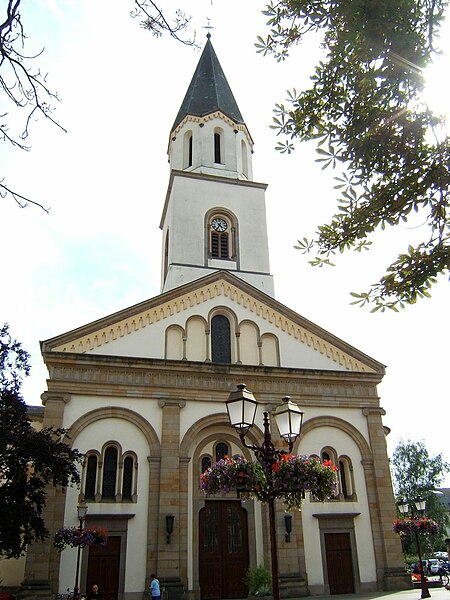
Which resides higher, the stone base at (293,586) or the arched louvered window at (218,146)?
the arched louvered window at (218,146)

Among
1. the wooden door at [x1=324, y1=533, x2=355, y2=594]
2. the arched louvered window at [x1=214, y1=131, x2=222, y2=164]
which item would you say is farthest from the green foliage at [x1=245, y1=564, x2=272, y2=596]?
the arched louvered window at [x1=214, y1=131, x2=222, y2=164]

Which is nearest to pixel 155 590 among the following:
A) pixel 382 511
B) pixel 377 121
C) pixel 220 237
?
pixel 382 511

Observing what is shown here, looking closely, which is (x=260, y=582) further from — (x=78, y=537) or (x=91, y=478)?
(x=91, y=478)

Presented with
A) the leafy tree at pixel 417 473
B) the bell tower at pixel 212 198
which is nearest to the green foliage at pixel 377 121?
the bell tower at pixel 212 198

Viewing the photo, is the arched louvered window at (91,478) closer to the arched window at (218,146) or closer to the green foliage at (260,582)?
the green foliage at (260,582)

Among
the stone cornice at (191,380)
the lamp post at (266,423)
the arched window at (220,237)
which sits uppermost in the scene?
the arched window at (220,237)

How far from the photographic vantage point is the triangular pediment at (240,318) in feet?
71.4

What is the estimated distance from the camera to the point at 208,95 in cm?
3456

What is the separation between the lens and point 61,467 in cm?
1545

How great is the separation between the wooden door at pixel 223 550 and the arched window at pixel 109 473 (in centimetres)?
346

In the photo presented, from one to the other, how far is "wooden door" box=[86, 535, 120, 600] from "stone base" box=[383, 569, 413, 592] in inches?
384

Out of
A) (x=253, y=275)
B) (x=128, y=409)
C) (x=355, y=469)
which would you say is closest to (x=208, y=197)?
(x=253, y=275)

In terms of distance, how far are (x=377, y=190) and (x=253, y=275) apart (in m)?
21.0

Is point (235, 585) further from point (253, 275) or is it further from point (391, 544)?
point (253, 275)
